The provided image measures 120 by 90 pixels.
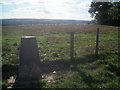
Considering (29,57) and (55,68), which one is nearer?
(29,57)

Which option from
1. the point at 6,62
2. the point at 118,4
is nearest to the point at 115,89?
the point at 6,62

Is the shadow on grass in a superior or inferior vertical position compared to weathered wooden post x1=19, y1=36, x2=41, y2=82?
inferior

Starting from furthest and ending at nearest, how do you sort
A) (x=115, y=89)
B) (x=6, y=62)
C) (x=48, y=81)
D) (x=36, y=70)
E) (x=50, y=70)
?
(x=6, y=62) → (x=50, y=70) → (x=36, y=70) → (x=48, y=81) → (x=115, y=89)

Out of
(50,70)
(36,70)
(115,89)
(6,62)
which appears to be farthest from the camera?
(6,62)

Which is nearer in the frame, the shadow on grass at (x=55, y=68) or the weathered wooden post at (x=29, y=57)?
the shadow on grass at (x=55, y=68)

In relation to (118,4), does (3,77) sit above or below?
below

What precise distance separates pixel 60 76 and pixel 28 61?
109cm

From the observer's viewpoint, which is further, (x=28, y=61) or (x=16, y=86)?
(x=28, y=61)

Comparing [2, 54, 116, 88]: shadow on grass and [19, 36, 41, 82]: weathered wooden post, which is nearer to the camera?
[2, 54, 116, 88]: shadow on grass

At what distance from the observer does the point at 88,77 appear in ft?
26.0

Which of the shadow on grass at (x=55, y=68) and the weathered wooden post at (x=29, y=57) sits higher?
the weathered wooden post at (x=29, y=57)

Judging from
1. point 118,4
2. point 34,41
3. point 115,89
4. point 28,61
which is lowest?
point 115,89

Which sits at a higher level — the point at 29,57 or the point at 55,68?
the point at 29,57

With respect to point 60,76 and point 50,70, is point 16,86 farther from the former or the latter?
point 50,70
